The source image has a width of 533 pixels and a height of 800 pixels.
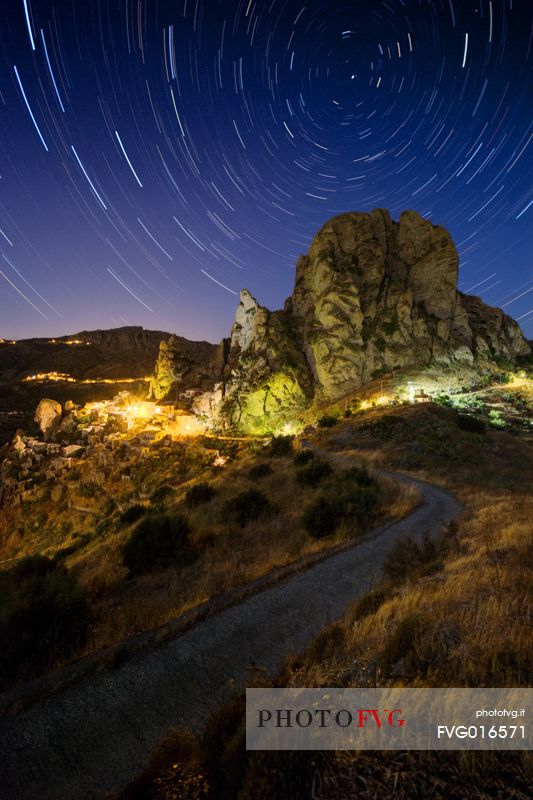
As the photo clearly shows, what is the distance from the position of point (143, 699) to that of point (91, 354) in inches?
5823

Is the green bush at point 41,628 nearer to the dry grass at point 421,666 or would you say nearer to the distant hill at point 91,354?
the dry grass at point 421,666

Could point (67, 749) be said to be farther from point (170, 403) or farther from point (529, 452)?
point (170, 403)

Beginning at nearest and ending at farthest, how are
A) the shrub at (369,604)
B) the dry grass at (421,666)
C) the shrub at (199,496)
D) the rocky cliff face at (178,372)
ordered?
the dry grass at (421,666) < the shrub at (369,604) < the shrub at (199,496) < the rocky cliff face at (178,372)

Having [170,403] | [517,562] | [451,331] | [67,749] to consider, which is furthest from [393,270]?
[67,749]

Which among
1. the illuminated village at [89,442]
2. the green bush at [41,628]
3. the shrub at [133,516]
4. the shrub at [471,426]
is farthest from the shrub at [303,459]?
the illuminated village at [89,442]

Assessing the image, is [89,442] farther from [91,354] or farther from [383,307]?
[91,354]

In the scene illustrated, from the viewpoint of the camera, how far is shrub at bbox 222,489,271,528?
11.8 meters

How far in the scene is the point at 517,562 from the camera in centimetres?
587

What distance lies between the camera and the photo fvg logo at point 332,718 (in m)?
2.62

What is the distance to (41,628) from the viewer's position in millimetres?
4891

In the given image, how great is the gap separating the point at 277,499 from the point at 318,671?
11.1 meters

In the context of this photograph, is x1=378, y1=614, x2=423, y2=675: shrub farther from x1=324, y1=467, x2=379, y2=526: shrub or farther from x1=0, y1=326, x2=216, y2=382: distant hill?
x1=0, y1=326, x2=216, y2=382: distant hill

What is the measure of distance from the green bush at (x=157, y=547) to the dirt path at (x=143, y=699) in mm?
3952

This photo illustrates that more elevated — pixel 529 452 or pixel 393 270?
pixel 393 270
